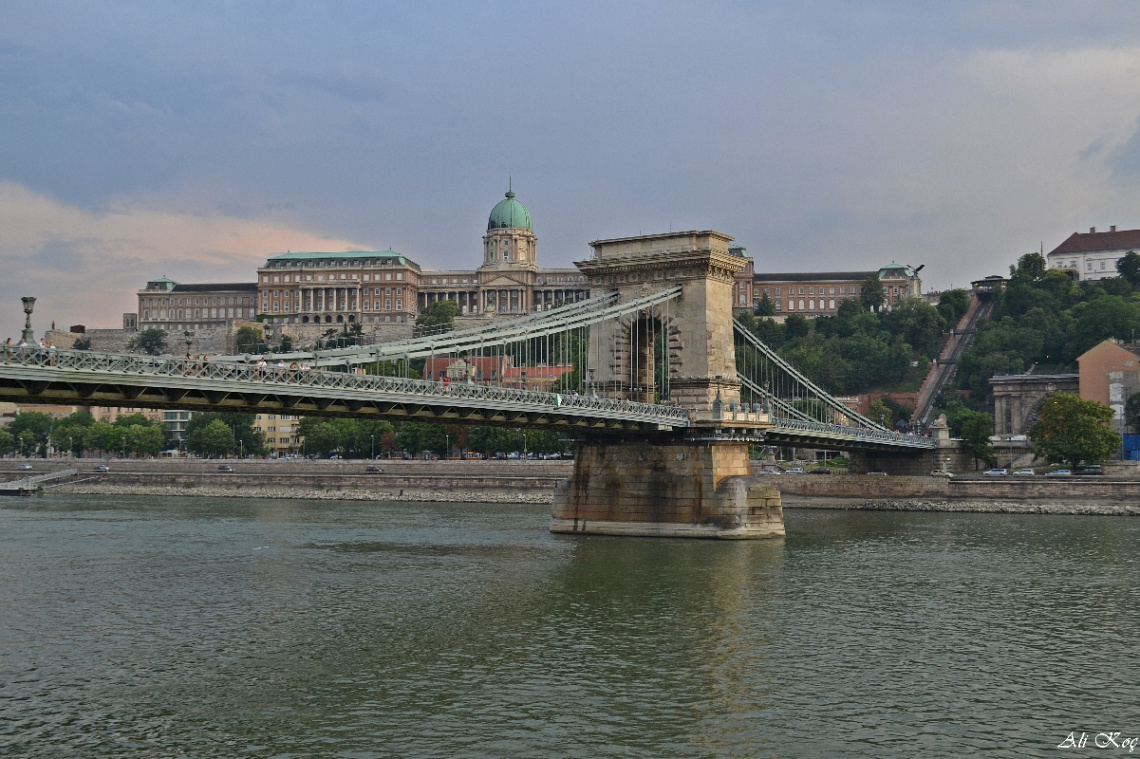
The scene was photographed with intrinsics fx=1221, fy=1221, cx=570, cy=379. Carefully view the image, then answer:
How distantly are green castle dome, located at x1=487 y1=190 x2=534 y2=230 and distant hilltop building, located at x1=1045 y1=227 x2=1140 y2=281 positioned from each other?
7696 cm

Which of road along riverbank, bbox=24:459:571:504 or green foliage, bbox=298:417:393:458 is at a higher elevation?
green foliage, bbox=298:417:393:458

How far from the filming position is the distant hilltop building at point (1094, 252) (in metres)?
140

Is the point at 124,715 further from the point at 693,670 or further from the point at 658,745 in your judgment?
the point at 693,670

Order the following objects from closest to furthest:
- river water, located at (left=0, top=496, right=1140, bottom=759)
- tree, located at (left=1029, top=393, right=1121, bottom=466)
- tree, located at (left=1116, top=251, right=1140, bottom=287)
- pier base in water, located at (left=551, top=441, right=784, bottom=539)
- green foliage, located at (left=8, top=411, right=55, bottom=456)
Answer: river water, located at (left=0, top=496, right=1140, bottom=759), pier base in water, located at (left=551, top=441, right=784, bottom=539), tree, located at (left=1029, top=393, right=1121, bottom=466), green foliage, located at (left=8, top=411, right=55, bottom=456), tree, located at (left=1116, top=251, right=1140, bottom=287)

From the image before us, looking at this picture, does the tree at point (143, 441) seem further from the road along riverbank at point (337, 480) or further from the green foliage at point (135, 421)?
the road along riverbank at point (337, 480)

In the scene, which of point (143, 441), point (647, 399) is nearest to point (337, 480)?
point (647, 399)

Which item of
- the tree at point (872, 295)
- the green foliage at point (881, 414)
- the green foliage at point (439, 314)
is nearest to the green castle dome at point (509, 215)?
the green foliage at point (439, 314)

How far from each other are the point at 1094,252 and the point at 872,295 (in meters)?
27.4

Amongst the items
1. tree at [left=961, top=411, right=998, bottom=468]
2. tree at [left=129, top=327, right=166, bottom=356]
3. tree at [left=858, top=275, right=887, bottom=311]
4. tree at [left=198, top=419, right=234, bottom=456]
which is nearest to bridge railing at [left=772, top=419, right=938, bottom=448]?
tree at [left=961, top=411, right=998, bottom=468]

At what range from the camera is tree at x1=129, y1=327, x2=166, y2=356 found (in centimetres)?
17125

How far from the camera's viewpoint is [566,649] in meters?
25.0

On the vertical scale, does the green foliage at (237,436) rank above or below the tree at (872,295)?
below

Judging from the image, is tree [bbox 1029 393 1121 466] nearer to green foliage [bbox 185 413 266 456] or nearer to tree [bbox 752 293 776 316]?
green foliage [bbox 185 413 266 456]

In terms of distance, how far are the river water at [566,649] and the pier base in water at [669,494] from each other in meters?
1.24
